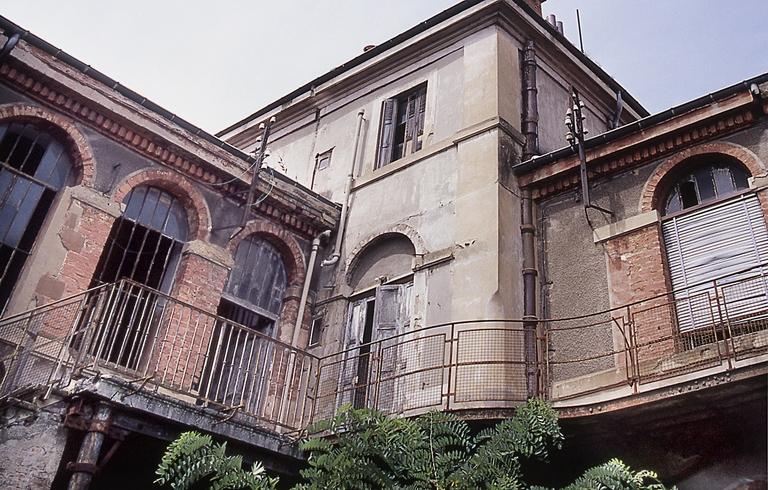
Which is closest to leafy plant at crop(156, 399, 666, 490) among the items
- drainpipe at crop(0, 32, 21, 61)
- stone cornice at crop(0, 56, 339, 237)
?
stone cornice at crop(0, 56, 339, 237)

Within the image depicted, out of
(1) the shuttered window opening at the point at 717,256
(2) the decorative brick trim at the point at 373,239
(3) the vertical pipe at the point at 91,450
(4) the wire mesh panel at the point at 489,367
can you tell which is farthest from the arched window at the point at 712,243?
(3) the vertical pipe at the point at 91,450

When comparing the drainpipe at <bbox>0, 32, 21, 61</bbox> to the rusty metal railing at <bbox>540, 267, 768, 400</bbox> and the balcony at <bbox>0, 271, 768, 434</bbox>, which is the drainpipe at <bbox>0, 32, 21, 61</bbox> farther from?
the rusty metal railing at <bbox>540, 267, 768, 400</bbox>

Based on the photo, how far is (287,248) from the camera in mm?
12727

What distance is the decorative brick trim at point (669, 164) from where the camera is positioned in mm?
9562

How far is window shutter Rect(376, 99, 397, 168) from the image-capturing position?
44.5 ft

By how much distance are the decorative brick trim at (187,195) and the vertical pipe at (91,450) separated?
400cm

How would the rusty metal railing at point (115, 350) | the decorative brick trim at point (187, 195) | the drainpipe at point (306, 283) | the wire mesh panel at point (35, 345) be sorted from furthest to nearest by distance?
the drainpipe at point (306, 283)
the decorative brick trim at point (187, 195)
the wire mesh panel at point (35, 345)
the rusty metal railing at point (115, 350)

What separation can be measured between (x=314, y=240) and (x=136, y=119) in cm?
374

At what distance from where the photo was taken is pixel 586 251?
10422 millimetres

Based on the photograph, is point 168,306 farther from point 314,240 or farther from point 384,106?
point 384,106

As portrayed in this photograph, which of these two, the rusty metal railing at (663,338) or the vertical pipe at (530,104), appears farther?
the vertical pipe at (530,104)

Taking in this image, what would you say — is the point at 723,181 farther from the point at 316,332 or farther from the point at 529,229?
the point at 316,332

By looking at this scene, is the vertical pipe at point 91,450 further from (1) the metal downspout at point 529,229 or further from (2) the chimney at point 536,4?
(2) the chimney at point 536,4

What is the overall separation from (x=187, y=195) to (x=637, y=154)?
6.97m
